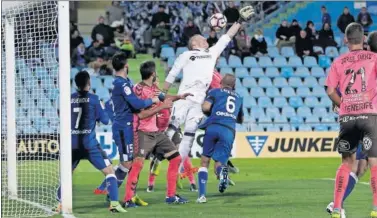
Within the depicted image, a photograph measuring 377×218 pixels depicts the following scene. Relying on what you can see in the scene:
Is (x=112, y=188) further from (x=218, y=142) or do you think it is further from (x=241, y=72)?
(x=241, y=72)

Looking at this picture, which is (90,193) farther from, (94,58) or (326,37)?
(326,37)

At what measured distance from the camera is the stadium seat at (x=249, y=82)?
2994cm

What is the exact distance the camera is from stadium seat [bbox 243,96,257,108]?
29062mm

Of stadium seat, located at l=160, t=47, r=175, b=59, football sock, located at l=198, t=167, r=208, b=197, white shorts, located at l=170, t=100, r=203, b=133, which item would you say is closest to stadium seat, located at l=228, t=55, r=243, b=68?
stadium seat, located at l=160, t=47, r=175, b=59

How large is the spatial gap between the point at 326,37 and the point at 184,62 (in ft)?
58.3

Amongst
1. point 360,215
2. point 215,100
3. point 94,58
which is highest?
point 94,58

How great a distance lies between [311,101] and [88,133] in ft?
60.3

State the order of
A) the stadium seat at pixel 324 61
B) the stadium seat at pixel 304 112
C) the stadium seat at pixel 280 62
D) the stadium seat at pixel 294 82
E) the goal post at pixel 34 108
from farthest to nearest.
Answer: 1. the stadium seat at pixel 324 61
2. the stadium seat at pixel 280 62
3. the stadium seat at pixel 294 82
4. the stadium seat at pixel 304 112
5. the goal post at pixel 34 108

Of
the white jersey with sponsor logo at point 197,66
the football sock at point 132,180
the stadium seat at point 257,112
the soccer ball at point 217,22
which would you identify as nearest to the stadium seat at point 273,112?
the stadium seat at point 257,112

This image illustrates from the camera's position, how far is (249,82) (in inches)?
1182

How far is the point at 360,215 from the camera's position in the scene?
1109 centimetres

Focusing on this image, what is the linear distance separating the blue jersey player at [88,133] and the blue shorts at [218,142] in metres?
1.69

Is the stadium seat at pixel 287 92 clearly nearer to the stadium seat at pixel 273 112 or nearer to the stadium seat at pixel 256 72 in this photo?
the stadium seat at pixel 256 72

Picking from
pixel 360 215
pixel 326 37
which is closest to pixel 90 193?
pixel 360 215
